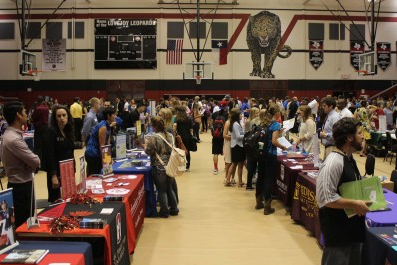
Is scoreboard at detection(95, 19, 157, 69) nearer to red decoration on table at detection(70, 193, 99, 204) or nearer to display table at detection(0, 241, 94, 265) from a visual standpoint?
red decoration on table at detection(70, 193, 99, 204)

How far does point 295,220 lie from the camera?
6.30m

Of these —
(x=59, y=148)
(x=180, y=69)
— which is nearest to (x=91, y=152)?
(x=59, y=148)

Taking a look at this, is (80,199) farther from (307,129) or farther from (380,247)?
(307,129)

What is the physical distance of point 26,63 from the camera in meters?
18.1

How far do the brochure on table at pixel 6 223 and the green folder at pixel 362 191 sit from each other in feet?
7.19

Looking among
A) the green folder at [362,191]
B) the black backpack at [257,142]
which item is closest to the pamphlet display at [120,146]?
the black backpack at [257,142]

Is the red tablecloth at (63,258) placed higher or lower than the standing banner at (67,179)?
lower

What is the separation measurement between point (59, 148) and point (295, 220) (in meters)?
3.44

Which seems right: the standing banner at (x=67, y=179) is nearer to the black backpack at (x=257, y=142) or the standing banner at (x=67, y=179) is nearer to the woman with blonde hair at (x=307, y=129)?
the black backpack at (x=257, y=142)

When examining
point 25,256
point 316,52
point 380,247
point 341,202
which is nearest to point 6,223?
point 25,256

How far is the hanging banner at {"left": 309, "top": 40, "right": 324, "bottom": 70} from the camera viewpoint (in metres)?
23.1

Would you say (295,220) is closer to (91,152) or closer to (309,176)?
(309,176)

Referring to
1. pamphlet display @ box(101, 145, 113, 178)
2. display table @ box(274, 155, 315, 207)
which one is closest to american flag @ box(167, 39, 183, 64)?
display table @ box(274, 155, 315, 207)

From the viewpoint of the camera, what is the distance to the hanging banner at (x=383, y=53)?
76.5ft
